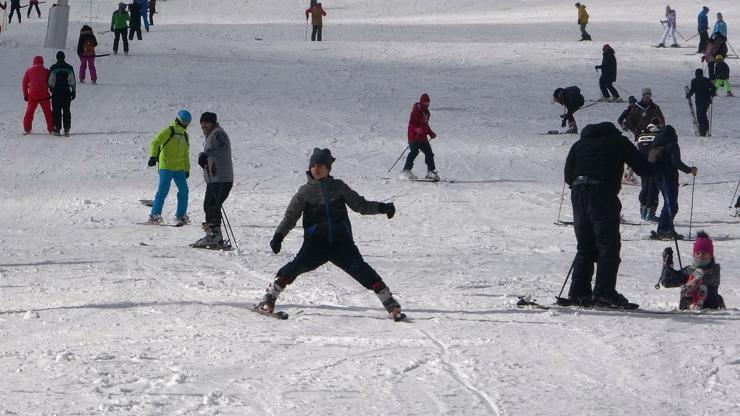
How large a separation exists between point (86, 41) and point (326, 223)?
18.6 metres

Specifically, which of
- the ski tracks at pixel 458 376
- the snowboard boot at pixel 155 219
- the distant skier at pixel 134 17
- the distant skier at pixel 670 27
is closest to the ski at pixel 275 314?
the ski tracks at pixel 458 376

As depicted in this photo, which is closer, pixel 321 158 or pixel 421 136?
pixel 321 158

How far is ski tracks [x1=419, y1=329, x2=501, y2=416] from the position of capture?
6023 mm

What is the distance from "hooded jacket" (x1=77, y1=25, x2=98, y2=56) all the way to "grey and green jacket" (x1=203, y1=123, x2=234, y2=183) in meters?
13.8

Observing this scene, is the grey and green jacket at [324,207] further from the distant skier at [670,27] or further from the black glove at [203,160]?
the distant skier at [670,27]

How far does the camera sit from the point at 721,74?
27.4m

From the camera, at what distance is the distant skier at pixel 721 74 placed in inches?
1078

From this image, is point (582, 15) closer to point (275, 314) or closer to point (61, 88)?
point (61, 88)

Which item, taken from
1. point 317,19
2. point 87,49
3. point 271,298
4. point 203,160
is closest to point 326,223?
point 271,298

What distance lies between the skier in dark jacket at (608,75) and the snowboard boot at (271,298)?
1822cm

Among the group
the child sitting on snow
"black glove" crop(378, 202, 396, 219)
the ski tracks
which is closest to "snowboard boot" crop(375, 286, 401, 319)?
the ski tracks

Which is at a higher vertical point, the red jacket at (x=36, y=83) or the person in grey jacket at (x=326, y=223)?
the red jacket at (x=36, y=83)

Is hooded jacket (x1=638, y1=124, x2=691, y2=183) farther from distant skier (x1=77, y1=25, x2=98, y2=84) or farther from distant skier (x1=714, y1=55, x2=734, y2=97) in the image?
distant skier (x1=77, y1=25, x2=98, y2=84)

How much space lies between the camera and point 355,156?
19766 mm
